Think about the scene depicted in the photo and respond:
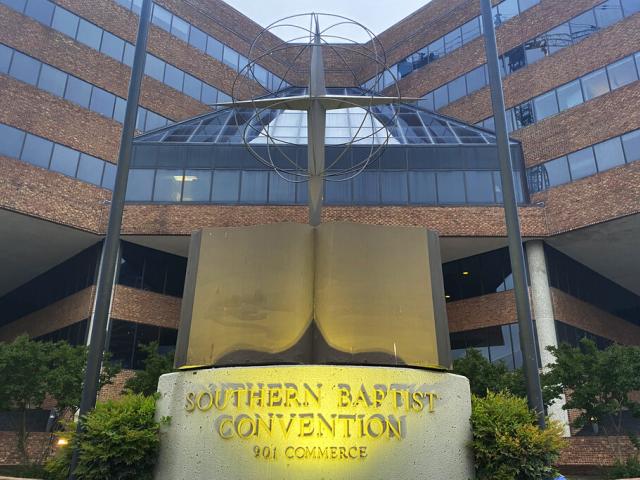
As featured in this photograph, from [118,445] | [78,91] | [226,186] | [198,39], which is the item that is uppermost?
[198,39]

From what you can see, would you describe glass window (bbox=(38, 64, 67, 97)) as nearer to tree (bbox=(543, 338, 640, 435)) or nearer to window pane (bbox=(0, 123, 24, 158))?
window pane (bbox=(0, 123, 24, 158))

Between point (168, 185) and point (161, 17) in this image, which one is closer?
point (168, 185)

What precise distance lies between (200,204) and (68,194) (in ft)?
23.5

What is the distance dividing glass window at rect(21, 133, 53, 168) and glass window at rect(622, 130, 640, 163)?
103 ft

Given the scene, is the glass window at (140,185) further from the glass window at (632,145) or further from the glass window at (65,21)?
the glass window at (632,145)

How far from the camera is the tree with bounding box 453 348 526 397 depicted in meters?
22.7

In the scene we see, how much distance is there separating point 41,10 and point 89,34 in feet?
10.4

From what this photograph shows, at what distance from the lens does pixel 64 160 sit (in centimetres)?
3075

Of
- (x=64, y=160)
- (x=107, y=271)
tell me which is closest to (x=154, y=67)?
(x=64, y=160)

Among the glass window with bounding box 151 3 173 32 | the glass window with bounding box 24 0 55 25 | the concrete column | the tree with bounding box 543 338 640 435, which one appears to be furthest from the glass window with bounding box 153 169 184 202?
the tree with bounding box 543 338 640 435

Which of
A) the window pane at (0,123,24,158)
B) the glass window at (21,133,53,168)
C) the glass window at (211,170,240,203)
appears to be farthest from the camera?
the glass window at (211,170,240,203)

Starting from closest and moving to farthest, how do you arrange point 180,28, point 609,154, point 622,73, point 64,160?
1. point 609,154
2. point 622,73
3. point 64,160
4. point 180,28

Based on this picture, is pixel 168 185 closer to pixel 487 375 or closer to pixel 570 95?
pixel 487 375

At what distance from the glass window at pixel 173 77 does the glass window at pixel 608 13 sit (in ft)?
94.1
